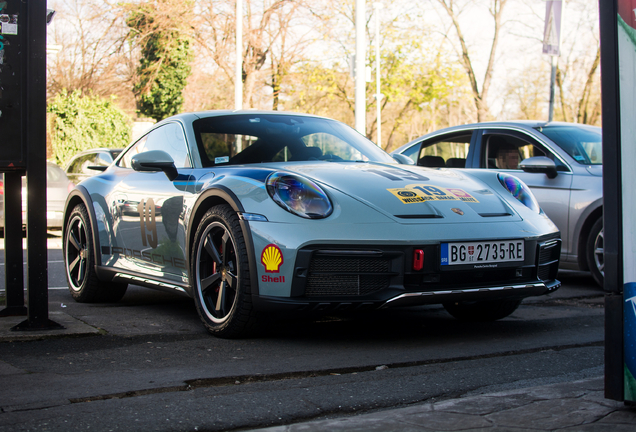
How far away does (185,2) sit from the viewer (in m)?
27.6

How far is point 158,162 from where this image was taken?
474 centimetres

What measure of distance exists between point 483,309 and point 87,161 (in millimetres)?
10621

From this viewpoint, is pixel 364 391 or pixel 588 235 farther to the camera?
pixel 588 235

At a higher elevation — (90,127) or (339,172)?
(90,127)

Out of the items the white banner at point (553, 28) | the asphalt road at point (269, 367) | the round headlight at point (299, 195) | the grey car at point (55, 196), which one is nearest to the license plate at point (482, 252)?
the asphalt road at point (269, 367)

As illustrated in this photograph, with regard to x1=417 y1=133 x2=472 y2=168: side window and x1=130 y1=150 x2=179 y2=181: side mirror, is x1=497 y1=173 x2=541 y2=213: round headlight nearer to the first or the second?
x1=130 y1=150 x2=179 y2=181: side mirror

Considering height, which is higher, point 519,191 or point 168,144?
point 168,144

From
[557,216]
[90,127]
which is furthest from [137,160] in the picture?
[90,127]

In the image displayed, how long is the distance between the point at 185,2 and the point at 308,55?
571cm

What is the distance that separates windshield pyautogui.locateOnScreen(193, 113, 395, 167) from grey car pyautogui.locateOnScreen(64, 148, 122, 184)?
320 inches

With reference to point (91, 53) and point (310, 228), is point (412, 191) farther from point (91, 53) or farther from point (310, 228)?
point (91, 53)

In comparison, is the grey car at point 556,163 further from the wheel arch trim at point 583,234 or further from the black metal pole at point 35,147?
the black metal pole at point 35,147

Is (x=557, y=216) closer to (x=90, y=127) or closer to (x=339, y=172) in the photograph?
(x=339, y=172)

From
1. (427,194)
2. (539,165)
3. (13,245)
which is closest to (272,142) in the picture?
(427,194)
